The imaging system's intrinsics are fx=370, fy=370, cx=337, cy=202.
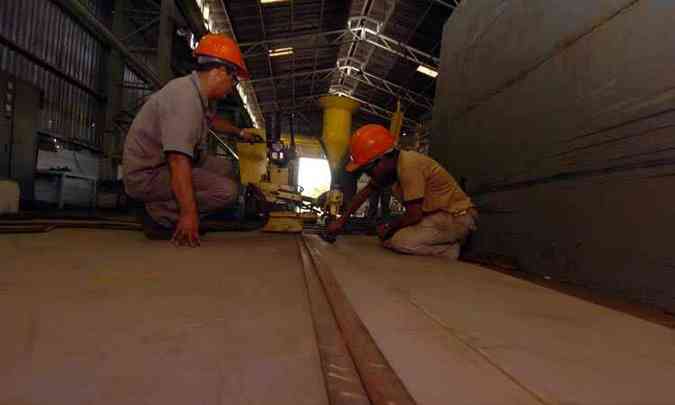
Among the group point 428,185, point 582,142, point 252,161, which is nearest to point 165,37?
point 252,161

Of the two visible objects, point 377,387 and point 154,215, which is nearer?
point 377,387

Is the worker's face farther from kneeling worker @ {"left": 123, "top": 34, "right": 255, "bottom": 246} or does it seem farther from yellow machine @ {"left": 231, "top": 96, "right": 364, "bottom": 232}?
yellow machine @ {"left": 231, "top": 96, "right": 364, "bottom": 232}

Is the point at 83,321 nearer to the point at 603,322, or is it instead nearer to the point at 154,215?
the point at 603,322

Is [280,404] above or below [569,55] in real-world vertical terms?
below

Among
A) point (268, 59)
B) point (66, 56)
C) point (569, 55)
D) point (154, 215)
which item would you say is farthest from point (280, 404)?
point (268, 59)

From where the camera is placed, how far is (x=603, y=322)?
124 centimetres

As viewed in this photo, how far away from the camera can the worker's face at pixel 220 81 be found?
8.32 feet

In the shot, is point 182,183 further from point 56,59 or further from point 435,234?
point 56,59

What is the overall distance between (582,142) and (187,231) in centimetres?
228

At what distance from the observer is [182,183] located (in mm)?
2189

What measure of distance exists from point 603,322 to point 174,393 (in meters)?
1.31

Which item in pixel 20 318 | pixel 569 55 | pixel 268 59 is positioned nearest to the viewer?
pixel 20 318

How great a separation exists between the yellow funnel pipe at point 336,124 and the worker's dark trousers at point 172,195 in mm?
7880

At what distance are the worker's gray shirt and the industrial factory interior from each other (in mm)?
15
